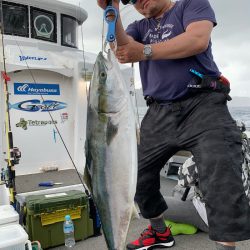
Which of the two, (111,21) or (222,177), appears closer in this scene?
(111,21)

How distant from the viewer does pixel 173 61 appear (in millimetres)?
2717

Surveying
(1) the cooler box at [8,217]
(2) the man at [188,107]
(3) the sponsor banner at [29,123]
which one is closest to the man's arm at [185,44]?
(2) the man at [188,107]

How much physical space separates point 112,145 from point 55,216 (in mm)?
2836

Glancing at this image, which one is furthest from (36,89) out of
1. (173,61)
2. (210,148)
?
(210,148)

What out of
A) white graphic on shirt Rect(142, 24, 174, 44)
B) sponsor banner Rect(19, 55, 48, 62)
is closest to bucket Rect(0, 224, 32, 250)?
white graphic on shirt Rect(142, 24, 174, 44)

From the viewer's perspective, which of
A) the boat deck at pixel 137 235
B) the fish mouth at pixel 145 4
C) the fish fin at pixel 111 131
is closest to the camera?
the fish fin at pixel 111 131

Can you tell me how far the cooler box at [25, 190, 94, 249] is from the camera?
4.20 meters

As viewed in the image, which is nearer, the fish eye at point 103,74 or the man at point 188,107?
the fish eye at point 103,74

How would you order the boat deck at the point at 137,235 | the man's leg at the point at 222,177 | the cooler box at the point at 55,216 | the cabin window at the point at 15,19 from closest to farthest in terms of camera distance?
the man's leg at the point at 222,177
the boat deck at the point at 137,235
the cooler box at the point at 55,216
the cabin window at the point at 15,19

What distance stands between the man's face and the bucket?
229 centimetres

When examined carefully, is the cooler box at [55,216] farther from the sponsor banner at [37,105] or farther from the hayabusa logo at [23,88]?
the hayabusa logo at [23,88]

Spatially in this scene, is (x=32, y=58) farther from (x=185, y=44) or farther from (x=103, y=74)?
(x=103, y=74)

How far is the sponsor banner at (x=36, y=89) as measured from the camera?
Answer: 641 cm

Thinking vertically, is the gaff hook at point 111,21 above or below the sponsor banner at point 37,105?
above
